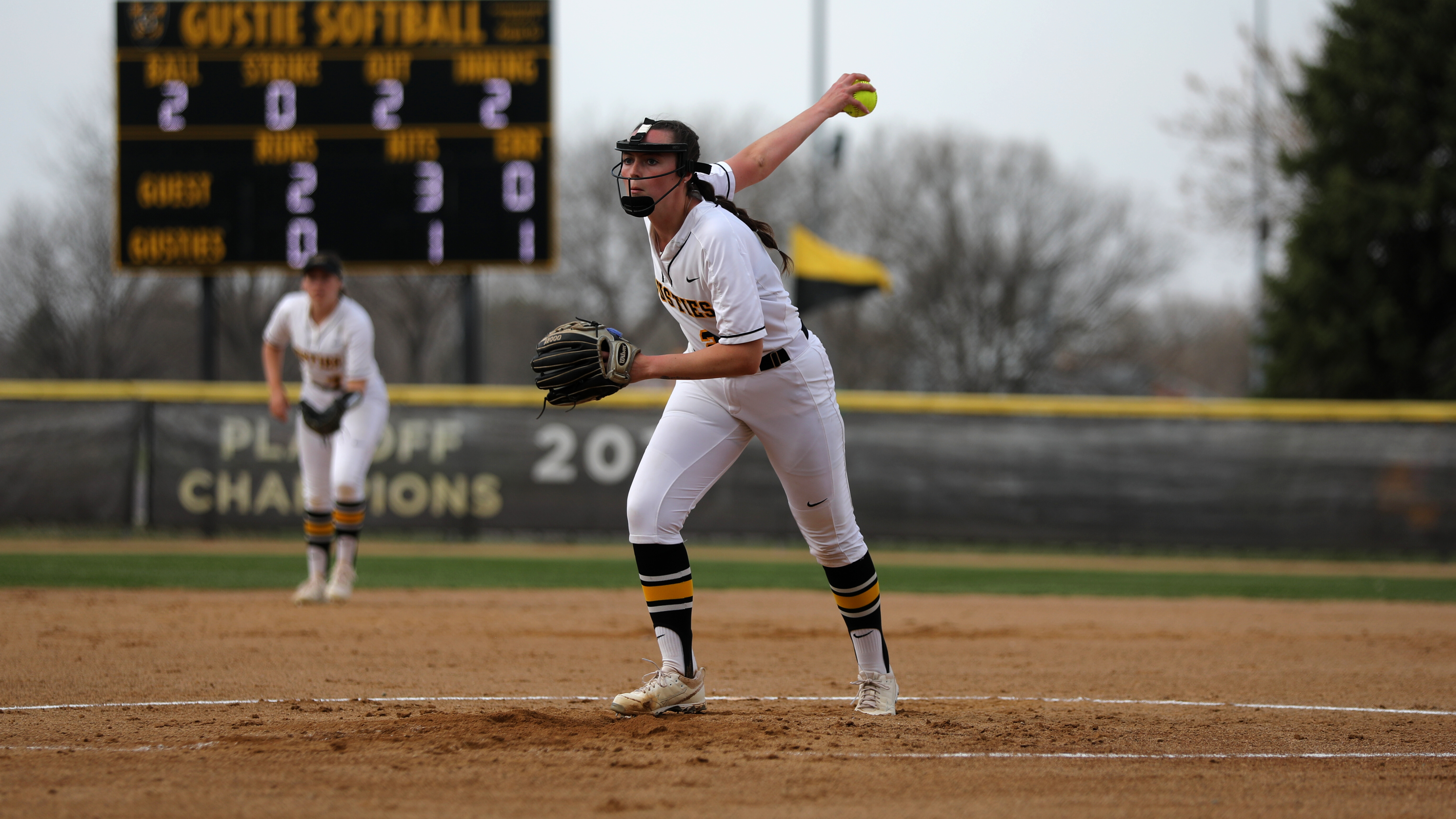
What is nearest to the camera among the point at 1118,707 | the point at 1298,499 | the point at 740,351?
the point at 740,351

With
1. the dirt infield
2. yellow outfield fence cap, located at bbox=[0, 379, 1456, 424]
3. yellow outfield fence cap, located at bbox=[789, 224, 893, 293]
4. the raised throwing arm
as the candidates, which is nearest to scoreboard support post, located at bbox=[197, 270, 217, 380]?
yellow outfield fence cap, located at bbox=[0, 379, 1456, 424]

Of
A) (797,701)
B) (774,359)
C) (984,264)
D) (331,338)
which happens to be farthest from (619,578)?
(984,264)

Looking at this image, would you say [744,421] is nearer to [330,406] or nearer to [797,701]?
[797,701]

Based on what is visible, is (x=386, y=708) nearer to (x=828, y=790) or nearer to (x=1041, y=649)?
(x=828, y=790)

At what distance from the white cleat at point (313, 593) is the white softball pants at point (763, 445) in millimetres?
4525

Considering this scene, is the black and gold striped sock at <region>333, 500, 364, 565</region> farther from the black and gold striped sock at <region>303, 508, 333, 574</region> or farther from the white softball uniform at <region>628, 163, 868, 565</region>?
the white softball uniform at <region>628, 163, 868, 565</region>

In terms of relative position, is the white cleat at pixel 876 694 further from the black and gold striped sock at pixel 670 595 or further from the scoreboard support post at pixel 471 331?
the scoreboard support post at pixel 471 331

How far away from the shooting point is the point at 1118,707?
489 centimetres

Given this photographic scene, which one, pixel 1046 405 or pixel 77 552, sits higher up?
pixel 1046 405

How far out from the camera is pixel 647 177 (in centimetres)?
411

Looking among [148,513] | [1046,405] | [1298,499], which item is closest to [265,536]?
[148,513]

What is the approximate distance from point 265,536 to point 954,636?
9.52 meters

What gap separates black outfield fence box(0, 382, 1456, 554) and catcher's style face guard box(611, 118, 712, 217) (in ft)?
31.7

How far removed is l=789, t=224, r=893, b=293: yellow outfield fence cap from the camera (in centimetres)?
1859
